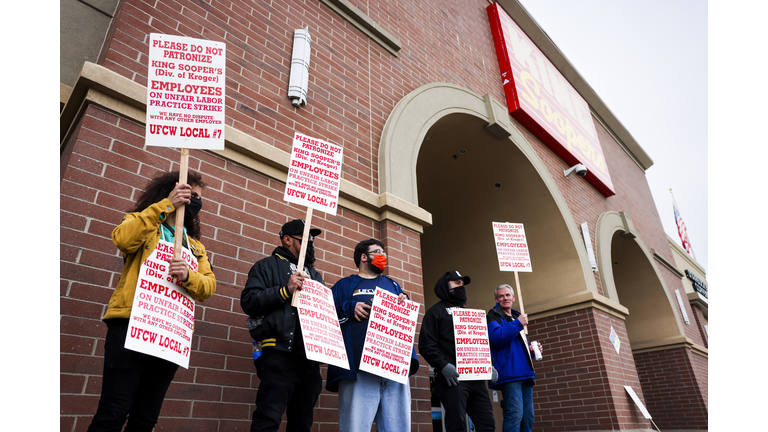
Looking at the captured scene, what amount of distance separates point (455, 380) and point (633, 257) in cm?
1023

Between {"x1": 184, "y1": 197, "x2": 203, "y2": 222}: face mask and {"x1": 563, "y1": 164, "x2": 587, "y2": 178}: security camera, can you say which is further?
{"x1": 563, "y1": 164, "x2": 587, "y2": 178}: security camera

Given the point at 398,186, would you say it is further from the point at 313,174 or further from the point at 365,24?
the point at 365,24

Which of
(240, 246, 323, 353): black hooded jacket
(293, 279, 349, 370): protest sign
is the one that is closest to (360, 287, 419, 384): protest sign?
(293, 279, 349, 370): protest sign

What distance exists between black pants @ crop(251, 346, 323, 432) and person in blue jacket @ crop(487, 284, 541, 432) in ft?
7.17

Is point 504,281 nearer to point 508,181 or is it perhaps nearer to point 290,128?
point 508,181

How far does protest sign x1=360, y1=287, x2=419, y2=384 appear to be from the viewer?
3.01 m

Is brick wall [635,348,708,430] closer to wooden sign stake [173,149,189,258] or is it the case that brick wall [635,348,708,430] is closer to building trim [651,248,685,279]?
building trim [651,248,685,279]

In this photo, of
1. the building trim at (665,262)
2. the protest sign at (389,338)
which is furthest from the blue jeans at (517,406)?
the building trim at (665,262)

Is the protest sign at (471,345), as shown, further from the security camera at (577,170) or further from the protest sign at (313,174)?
the security camera at (577,170)

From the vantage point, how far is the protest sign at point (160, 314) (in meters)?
2.12

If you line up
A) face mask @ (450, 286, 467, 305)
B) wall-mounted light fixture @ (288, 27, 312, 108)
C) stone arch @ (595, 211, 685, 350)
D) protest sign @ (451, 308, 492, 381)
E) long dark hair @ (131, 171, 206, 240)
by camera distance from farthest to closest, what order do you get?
stone arch @ (595, 211, 685, 350), wall-mounted light fixture @ (288, 27, 312, 108), face mask @ (450, 286, 467, 305), protest sign @ (451, 308, 492, 381), long dark hair @ (131, 171, 206, 240)

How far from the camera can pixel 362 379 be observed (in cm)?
304

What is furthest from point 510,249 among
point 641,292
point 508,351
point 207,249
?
point 641,292

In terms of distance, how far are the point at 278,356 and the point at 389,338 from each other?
836 mm
